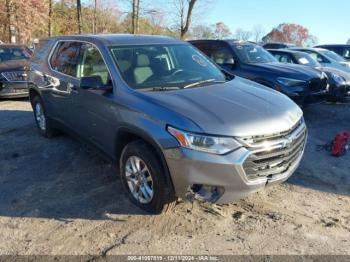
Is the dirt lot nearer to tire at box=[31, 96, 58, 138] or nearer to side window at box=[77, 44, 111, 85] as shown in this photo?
tire at box=[31, 96, 58, 138]

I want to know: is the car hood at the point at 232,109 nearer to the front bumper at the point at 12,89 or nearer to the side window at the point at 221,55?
the side window at the point at 221,55

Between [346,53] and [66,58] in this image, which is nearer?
[66,58]

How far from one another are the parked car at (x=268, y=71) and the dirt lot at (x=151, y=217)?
254 centimetres

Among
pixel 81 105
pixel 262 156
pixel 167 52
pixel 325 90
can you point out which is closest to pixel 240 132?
pixel 262 156

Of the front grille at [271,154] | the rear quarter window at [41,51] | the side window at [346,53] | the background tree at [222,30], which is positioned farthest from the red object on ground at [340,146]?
the background tree at [222,30]

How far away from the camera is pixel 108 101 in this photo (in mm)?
4055

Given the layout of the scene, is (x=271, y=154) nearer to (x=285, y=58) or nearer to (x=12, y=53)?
(x=285, y=58)

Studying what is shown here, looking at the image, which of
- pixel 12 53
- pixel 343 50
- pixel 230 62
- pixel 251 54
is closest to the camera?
pixel 230 62

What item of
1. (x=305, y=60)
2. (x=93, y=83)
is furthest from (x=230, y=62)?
(x=93, y=83)

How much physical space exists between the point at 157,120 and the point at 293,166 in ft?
4.76

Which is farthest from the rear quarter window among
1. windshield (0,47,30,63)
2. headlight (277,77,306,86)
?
windshield (0,47,30,63)

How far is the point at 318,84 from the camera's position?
25.4 feet

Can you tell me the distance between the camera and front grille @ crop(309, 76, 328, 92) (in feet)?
25.0

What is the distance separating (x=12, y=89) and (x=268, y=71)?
6.49 metres
